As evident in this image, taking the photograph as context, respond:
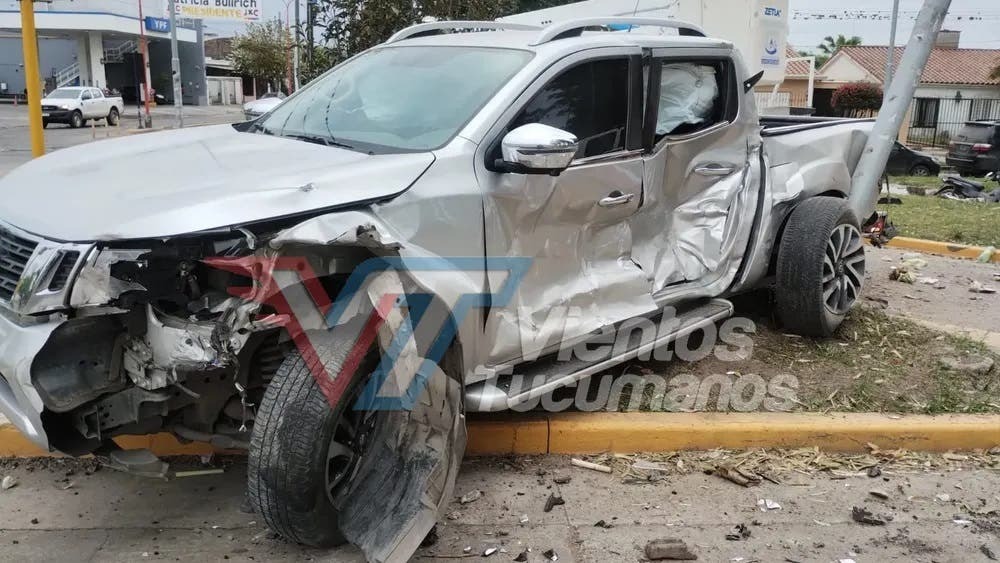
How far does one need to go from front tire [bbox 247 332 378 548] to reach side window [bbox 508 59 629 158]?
1.58m

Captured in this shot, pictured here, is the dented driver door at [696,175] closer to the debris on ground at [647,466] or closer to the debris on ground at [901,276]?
the debris on ground at [647,466]

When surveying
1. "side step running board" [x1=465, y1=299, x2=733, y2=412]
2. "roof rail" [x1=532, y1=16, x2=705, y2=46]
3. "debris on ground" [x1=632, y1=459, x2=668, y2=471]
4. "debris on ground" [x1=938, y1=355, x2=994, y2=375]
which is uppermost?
"roof rail" [x1=532, y1=16, x2=705, y2=46]

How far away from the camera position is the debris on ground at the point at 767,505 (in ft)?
12.4

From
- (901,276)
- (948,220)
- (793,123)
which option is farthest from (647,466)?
(948,220)

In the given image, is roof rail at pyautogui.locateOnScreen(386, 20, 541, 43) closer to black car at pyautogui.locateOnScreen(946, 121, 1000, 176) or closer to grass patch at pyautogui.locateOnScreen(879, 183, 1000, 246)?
grass patch at pyautogui.locateOnScreen(879, 183, 1000, 246)

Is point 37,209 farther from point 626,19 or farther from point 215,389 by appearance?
point 626,19

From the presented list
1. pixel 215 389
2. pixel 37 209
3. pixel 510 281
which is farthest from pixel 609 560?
pixel 37 209

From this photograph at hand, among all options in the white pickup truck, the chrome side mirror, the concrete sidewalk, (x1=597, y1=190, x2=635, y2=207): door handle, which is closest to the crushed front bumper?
the concrete sidewalk

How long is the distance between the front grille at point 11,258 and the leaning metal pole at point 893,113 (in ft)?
17.5

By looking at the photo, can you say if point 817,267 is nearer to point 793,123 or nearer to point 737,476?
point 737,476

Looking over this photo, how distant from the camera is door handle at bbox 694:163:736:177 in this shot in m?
4.93

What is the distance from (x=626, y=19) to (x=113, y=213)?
3.01 metres

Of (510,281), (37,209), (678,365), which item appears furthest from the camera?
(678,365)

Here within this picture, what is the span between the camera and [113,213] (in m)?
2.95
